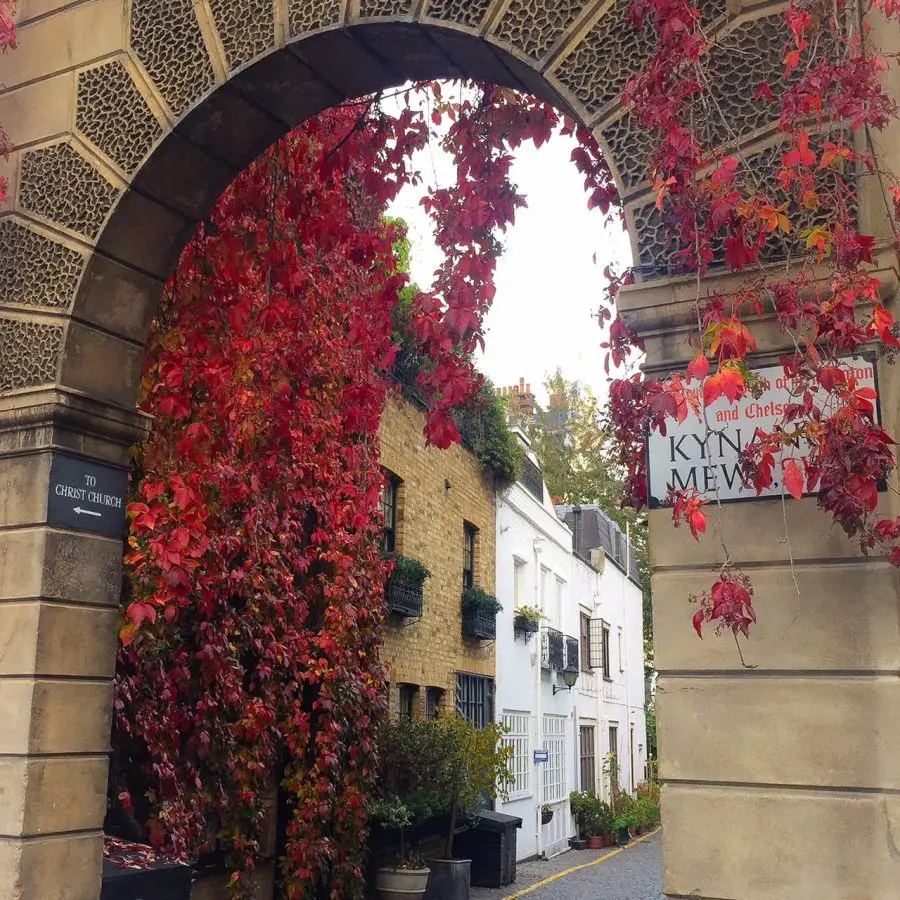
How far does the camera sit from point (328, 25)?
4.85 metres

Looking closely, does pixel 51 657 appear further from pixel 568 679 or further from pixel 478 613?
pixel 568 679

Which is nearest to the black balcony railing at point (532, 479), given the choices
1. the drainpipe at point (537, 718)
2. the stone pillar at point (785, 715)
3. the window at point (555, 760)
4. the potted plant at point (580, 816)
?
the drainpipe at point (537, 718)

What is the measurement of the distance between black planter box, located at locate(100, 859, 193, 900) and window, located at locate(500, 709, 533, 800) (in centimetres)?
1290

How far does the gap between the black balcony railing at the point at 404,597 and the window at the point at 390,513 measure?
63 centimetres

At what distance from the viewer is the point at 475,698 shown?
18.4 m

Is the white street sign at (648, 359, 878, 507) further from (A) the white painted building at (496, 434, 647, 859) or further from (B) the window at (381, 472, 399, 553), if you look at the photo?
(A) the white painted building at (496, 434, 647, 859)

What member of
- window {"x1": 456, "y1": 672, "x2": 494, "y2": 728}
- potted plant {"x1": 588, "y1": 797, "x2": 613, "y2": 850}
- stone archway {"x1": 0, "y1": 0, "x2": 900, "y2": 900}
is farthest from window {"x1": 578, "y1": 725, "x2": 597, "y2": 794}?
stone archway {"x1": 0, "y1": 0, "x2": 900, "y2": 900}

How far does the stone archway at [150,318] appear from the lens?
3582 millimetres

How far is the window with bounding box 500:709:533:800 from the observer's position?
1978 centimetres

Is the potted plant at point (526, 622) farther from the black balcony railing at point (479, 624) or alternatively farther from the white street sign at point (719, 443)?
the white street sign at point (719, 443)

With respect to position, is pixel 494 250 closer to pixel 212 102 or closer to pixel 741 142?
pixel 212 102

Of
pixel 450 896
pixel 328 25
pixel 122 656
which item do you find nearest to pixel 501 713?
pixel 450 896

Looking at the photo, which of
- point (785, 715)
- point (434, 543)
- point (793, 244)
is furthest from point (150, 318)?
point (434, 543)

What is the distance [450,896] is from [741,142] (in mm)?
11686
